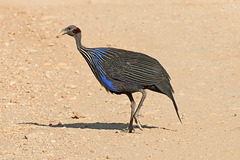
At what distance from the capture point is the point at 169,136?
8.44 metres

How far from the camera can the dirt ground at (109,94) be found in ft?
26.6

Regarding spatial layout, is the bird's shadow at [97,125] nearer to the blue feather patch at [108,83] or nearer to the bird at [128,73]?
the bird at [128,73]

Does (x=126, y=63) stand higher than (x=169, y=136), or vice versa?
(x=126, y=63)

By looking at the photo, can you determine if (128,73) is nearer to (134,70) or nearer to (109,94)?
(134,70)

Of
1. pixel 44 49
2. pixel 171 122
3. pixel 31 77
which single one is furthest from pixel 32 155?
pixel 44 49

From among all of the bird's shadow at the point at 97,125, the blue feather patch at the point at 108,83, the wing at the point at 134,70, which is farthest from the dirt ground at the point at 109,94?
the wing at the point at 134,70

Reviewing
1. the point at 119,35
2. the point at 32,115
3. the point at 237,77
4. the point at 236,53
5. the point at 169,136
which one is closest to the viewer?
the point at 169,136

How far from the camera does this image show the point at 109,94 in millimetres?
11703

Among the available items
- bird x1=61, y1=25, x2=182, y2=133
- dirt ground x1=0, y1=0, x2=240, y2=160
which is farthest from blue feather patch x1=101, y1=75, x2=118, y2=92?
dirt ground x1=0, y1=0, x2=240, y2=160

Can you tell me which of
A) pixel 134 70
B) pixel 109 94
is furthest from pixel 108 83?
pixel 109 94

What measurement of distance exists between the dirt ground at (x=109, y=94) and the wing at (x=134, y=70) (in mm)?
922

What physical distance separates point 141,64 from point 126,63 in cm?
24

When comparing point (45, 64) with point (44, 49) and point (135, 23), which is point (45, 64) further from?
point (135, 23)

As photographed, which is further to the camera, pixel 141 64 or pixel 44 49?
pixel 44 49
